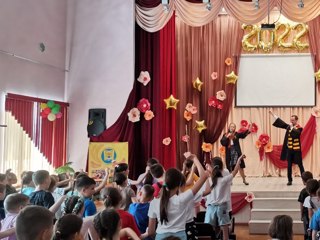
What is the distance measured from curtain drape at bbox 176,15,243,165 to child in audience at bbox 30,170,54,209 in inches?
271

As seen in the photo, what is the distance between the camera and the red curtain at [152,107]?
10031mm

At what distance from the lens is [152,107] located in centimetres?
1018

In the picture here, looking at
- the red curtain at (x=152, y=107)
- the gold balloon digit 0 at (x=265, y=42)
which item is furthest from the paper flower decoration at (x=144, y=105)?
the gold balloon digit 0 at (x=265, y=42)

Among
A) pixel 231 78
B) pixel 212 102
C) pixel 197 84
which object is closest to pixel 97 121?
pixel 197 84

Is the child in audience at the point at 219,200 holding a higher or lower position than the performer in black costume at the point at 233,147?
lower

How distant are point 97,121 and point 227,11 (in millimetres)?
3568

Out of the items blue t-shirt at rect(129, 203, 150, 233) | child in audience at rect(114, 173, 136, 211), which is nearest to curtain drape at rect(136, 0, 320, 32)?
child in audience at rect(114, 173, 136, 211)

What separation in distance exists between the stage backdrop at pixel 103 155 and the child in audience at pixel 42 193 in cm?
511

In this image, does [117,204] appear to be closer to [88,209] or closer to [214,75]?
[88,209]

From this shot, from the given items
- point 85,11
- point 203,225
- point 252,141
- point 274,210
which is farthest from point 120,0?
point 203,225

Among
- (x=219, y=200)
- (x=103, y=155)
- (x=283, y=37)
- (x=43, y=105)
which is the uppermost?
(x=283, y=37)

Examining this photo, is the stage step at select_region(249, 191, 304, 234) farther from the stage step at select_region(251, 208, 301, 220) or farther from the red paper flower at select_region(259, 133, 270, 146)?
the red paper flower at select_region(259, 133, 270, 146)

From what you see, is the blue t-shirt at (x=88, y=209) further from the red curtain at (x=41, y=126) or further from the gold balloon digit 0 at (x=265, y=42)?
the gold balloon digit 0 at (x=265, y=42)

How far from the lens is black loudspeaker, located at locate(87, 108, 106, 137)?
398 inches
